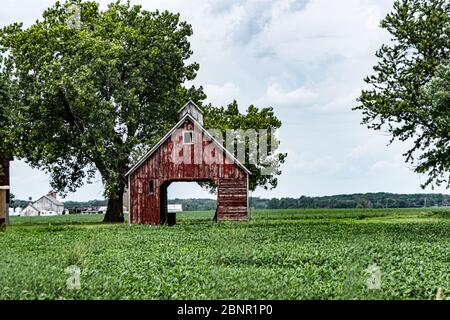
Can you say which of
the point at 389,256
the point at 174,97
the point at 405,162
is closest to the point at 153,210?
the point at 174,97

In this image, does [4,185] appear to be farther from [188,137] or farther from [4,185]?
[188,137]

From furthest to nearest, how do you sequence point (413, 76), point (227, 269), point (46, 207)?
point (46, 207)
point (413, 76)
point (227, 269)

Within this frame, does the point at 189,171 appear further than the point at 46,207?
No

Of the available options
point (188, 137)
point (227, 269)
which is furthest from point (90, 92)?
point (227, 269)

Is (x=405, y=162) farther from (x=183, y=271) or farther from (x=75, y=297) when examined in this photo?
(x=75, y=297)

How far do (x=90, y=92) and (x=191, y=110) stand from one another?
9264 mm

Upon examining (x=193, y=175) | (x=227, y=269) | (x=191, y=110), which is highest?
(x=191, y=110)

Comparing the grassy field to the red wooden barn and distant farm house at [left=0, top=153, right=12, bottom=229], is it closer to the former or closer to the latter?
the red wooden barn

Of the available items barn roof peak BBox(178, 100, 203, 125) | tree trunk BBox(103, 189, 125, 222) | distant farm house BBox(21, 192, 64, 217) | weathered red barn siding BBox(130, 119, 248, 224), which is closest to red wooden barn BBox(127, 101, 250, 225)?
weathered red barn siding BBox(130, 119, 248, 224)

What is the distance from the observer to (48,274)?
15883 mm

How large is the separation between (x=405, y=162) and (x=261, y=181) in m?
13.8

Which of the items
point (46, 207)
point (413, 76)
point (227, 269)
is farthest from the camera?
point (46, 207)

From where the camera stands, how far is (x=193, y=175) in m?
49.8

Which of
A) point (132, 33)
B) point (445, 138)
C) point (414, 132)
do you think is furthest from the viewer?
point (132, 33)
